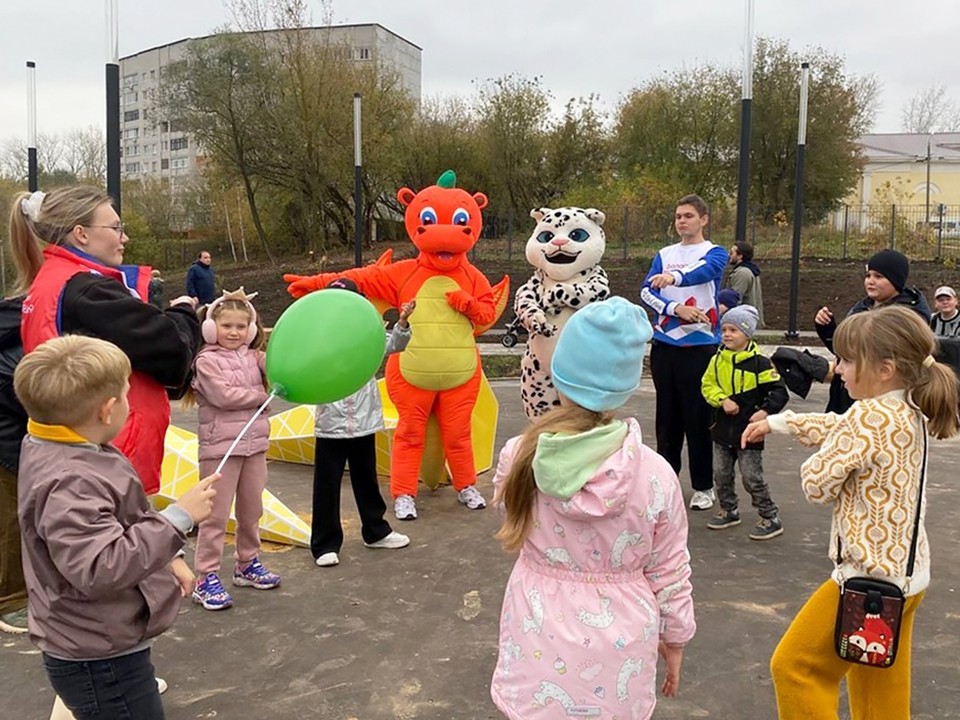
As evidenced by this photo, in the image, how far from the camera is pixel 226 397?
391cm

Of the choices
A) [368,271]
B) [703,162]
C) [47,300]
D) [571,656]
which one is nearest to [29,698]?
[47,300]

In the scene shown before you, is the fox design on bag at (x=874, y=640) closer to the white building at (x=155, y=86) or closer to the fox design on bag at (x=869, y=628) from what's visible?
the fox design on bag at (x=869, y=628)

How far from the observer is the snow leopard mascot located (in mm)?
5066

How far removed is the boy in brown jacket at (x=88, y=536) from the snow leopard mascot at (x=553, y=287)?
3085 millimetres

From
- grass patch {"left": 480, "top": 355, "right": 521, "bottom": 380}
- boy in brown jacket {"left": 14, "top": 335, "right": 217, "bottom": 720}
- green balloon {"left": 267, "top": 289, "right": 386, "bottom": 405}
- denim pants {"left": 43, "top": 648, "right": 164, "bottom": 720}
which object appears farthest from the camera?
grass patch {"left": 480, "top": 355, "right": 521, "bottom": 380}

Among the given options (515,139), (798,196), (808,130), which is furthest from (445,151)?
(798,196)

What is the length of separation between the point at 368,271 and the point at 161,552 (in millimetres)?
3576

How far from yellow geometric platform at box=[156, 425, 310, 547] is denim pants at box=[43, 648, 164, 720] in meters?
2.53

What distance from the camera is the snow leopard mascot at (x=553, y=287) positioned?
5.07 metres

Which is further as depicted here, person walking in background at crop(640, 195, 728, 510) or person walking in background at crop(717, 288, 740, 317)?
person walking in background at crop(717, 288, 740, 317)

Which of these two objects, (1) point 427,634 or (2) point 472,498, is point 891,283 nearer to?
(2) point 472,498

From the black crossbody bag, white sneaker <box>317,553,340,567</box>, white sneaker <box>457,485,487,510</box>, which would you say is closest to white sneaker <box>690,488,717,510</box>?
white sneaker <box>457,485,487,510</box>

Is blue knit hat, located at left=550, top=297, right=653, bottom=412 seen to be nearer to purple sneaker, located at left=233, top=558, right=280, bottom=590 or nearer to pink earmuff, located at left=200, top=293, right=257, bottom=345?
pink earmuff, located at left=200, top=293, right=257, bottom=345

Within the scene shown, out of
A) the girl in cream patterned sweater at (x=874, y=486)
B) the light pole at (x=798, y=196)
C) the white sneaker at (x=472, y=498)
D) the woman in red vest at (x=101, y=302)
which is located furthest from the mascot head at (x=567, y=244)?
the light pole at (x=798, y=196)
